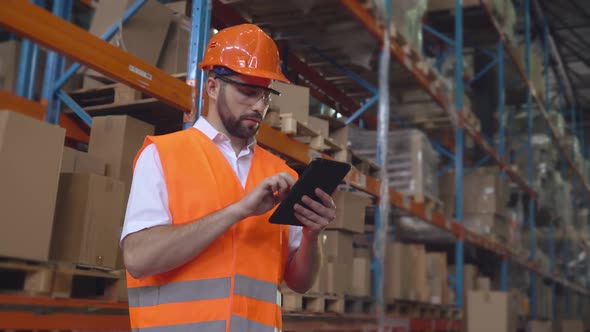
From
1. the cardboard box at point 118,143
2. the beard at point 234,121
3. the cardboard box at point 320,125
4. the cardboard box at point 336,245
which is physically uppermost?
the cardboard box at point 320,125

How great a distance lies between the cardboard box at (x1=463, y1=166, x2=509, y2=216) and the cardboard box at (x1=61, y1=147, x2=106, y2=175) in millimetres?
6748

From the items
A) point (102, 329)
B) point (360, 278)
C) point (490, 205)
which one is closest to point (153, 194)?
point (102, 329)

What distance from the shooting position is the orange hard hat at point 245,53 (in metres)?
2.06

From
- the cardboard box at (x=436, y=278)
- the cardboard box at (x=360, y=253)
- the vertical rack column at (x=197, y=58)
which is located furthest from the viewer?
the cardboard box at (x=436, y=278)

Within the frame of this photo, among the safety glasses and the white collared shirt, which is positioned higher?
the safety glasses

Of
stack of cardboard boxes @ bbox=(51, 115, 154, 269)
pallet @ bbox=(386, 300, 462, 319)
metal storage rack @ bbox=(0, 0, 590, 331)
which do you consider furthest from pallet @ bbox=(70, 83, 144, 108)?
pallet @ bbox=(386, 300, 462, 319)

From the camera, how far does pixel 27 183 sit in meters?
2.53

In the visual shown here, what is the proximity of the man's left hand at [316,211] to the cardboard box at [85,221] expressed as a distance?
124 cm

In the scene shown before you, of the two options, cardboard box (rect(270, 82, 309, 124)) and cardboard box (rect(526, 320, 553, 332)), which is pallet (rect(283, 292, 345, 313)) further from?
cardboard box (rect(526, 320, 553, 332))

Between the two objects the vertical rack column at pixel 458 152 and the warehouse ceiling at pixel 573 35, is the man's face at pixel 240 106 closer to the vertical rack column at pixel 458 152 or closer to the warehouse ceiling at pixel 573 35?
the vertical rack column at pixel 458 152

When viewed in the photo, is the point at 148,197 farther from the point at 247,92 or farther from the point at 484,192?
the point at 484,192

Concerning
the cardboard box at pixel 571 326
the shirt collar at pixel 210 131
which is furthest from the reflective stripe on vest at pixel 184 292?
the cardboard box at pixel 571 326

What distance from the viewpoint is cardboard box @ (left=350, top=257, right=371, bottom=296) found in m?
5.10

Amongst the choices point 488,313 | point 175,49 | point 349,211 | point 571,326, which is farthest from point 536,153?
point 175,49
